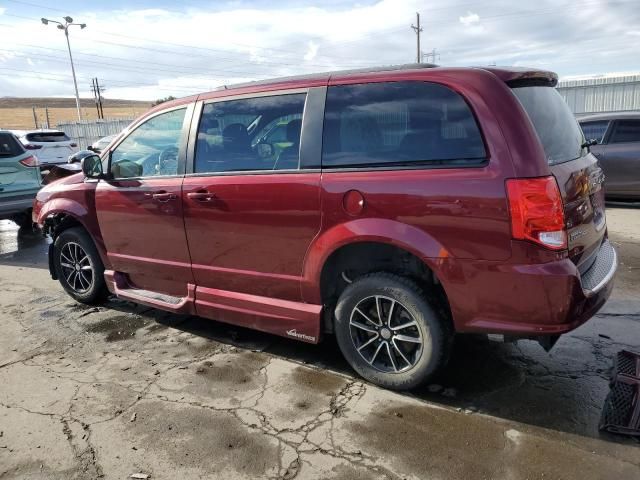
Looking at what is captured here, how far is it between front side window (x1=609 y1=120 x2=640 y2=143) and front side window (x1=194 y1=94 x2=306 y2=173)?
765 cm

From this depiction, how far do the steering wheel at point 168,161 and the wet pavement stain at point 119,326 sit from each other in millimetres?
1437

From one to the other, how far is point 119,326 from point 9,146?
571 cm

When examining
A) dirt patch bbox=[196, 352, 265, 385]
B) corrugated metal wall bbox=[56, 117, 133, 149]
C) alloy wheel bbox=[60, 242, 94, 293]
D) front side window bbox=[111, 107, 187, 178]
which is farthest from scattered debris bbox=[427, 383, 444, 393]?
corrugated metal wall bbox=[56, 117, 133, 149]

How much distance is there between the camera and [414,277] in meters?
3.19

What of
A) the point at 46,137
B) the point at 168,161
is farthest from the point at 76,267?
the point at 46,137

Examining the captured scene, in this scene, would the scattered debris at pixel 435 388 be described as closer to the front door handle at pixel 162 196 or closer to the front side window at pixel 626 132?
the front door handle at pixel 162 196

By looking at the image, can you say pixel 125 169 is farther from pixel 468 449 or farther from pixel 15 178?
pixel 15 178

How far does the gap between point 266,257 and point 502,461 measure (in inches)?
75.2

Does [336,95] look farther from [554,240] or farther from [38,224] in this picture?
[38,224]

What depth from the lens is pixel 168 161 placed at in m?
4.17

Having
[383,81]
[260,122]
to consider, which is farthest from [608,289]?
[260,122]

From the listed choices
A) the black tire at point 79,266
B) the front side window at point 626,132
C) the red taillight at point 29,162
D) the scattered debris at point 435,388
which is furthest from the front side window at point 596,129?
the red taillight at point 29,162

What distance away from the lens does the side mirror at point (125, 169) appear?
173 inches

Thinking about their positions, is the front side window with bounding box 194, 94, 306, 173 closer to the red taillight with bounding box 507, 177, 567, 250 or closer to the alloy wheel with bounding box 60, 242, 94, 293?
the red taillight with bounding box 507, 177, 567, 250
